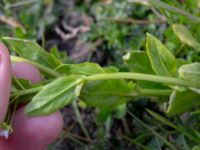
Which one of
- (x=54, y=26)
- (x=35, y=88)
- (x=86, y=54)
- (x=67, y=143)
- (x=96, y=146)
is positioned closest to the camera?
(x=35, y=88)

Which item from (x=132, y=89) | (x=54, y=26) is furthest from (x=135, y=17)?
(x=132, y=89)

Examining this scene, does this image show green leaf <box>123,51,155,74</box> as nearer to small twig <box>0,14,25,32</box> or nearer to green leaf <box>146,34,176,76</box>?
green leaf <box>146,34,176,76</box>

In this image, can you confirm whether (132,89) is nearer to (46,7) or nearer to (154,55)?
(154,55)

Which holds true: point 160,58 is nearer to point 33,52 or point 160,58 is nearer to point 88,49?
point 33,52

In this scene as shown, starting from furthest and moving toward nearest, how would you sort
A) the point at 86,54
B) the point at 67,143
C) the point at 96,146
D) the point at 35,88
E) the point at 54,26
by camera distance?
1. the point at 54,26
2. the point at 86,54
3. the point at 67,143
4. the point at 96,146
5. the point at 35,88

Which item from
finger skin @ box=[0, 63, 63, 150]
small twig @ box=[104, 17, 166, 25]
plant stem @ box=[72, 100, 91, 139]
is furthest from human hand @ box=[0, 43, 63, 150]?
small twig @ box=[104, 17, 166, 25]

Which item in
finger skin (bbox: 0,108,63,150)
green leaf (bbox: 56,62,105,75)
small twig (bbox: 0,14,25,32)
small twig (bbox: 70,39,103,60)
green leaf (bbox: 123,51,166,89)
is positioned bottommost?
small twig (bbox: 70,39,103,60)

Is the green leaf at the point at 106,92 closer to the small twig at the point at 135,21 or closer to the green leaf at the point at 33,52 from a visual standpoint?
the green leaf at the point at 33,52

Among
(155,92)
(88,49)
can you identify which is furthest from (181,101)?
(88,49)
